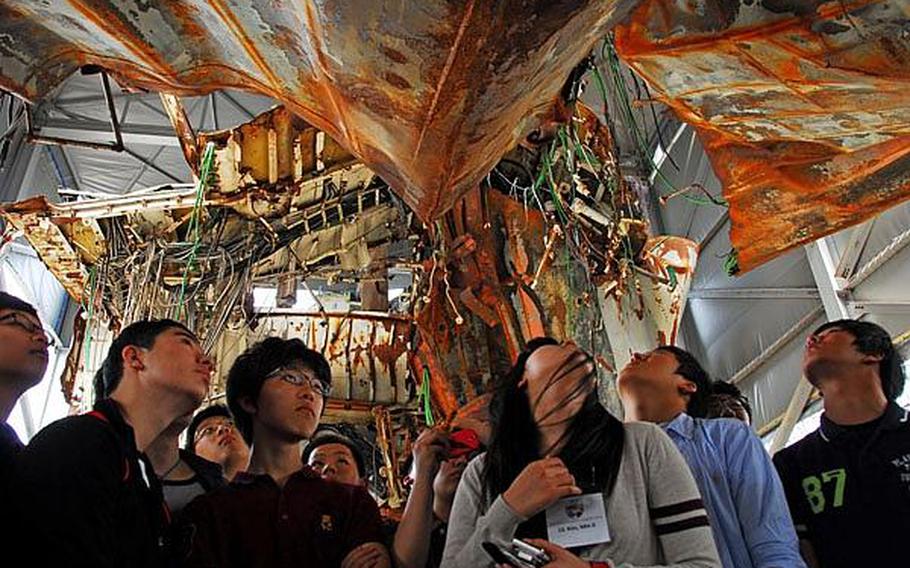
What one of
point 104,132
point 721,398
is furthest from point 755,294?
point 104,132

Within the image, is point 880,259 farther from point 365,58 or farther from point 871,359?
point 365,58

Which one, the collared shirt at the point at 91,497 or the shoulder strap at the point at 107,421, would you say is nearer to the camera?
the collared shirt at the point at 91,497

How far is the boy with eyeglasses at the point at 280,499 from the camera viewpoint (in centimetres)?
190

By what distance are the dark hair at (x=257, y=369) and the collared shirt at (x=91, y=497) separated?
1.90 ft

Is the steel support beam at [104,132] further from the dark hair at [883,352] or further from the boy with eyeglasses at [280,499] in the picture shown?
the dark hair at [883,352]

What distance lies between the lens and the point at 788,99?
2.73m

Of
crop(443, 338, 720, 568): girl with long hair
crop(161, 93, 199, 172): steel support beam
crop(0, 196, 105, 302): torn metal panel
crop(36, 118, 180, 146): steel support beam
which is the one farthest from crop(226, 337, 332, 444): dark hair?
crop(36, 118, 180, 146): steel support beam

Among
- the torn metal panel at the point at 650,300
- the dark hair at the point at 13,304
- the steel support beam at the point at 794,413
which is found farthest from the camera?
the steel support beam at the point at 794,413

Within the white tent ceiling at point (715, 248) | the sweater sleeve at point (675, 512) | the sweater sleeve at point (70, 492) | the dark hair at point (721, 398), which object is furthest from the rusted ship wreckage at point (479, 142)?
the white tent ceiling at point (715, 248)

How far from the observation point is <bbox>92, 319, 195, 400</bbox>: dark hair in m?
2.09

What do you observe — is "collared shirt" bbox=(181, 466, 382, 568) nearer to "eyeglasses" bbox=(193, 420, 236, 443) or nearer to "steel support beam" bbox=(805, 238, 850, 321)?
"eyeglasses" bbox=(193, 420, 236, 443)

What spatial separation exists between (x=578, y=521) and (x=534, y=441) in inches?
11.1

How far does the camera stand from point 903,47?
246 centimetres

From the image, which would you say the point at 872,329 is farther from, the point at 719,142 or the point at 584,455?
the point at 584,455
